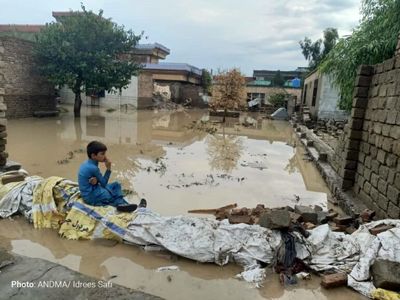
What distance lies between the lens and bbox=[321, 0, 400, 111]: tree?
958 cm

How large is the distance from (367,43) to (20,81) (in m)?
16.2

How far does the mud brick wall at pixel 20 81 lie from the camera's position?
15.9 metres

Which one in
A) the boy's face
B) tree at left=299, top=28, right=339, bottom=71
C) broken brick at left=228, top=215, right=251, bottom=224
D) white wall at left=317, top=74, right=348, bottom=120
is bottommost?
broken brick at left=228, top=215, right=251, bottom=224

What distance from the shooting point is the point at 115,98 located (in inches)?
1076

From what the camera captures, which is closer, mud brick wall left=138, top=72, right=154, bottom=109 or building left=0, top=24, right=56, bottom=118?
building left=0, top=24, right=56, bottom=118

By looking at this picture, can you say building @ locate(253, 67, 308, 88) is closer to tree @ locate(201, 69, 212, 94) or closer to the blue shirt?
tree @ locate(201, 69, 212, 94)

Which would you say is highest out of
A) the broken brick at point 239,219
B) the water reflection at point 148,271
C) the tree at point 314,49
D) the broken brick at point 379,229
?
the tree at point 314,49

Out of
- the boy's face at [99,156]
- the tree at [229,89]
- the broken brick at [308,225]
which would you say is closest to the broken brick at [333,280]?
the broken brick at [308,225]

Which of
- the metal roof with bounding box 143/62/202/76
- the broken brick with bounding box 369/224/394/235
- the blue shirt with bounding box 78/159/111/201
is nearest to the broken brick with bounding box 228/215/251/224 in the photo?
the broken brick with bounding box 369/224/394/235

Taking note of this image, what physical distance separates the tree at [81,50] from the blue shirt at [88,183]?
13.5 m

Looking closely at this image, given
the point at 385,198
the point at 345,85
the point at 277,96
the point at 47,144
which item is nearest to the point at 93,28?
the point at 47,144

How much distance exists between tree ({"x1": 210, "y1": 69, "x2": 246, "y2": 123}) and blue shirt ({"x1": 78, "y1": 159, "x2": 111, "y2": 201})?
62.8 feet

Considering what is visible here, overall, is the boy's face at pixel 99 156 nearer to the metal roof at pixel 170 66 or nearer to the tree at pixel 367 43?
the tree at pixel 367 43

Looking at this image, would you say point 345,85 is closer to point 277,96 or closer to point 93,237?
point 93,237
